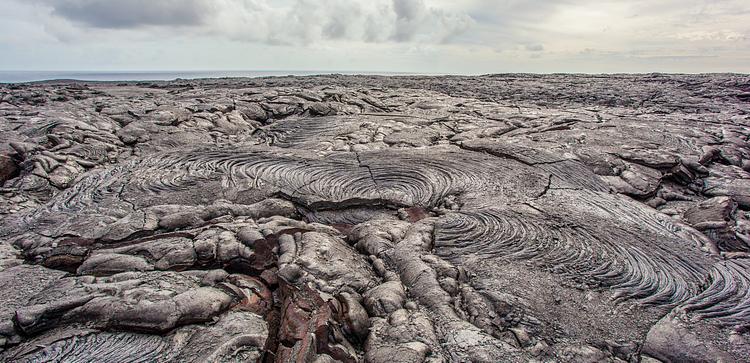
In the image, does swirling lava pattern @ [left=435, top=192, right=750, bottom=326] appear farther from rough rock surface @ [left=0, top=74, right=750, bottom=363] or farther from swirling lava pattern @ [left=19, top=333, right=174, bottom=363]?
swirling lava pattern @ [left=19, top=333, right=174, bottom=363]

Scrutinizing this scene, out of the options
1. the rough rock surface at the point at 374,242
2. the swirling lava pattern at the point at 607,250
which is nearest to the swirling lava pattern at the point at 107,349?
the rough rock surface at the point at 374,242

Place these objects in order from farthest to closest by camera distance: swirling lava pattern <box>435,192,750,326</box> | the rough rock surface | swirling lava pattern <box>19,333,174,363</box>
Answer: swirling lava pattern <box>435,192,750,326</box>, the rough rock surface, swirling lava pattern <box>19,333,174,363</box>

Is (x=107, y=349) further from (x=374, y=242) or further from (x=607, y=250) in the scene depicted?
(x=607, y=250)

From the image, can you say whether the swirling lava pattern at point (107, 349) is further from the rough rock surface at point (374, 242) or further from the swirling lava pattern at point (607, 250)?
the swirling lava pattern at point (607, 250)

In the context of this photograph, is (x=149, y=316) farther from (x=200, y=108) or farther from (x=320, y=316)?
(x=200, y=108)

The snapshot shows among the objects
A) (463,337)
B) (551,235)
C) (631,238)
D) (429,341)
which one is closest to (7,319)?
(429,341)

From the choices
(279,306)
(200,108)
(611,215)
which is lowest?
(279,306)

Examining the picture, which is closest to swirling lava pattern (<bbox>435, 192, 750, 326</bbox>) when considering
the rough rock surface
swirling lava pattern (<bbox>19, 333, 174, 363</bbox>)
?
the rough rock surface

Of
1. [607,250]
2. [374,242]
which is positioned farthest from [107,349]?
[607,250]
